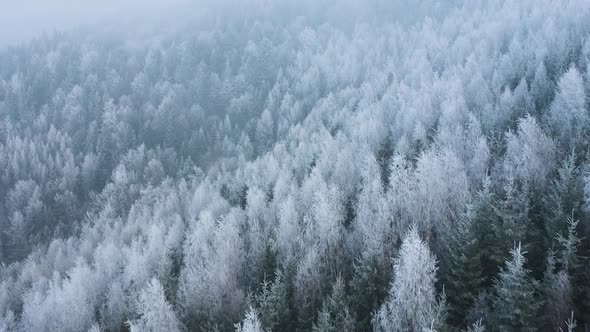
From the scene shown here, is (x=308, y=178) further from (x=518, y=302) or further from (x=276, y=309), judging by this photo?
(x=518, y=302)

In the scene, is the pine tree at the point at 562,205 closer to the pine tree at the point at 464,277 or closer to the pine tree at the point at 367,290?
the pine tree at the point at 464,277

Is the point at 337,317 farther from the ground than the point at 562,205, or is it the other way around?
the point at 562,205

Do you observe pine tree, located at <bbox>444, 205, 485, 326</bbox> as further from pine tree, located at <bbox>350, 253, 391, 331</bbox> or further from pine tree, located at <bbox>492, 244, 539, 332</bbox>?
pine tree, located at <bbox>350, 253, 391, 331</bbox>

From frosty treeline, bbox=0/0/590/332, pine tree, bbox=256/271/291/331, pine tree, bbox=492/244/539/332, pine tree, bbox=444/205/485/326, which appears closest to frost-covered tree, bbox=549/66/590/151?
frosty treeline, bbox=0/0/590/332

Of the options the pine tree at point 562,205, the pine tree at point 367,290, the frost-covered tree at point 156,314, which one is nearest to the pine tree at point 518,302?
the pine tree at point 562,205

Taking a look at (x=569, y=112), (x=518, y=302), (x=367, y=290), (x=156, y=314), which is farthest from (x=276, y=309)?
(x=569, y=112)

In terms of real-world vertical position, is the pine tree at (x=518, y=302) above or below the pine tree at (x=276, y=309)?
above

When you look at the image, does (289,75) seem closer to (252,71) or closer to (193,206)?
(252,71)

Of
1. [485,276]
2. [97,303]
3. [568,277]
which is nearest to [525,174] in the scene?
[485,276]
